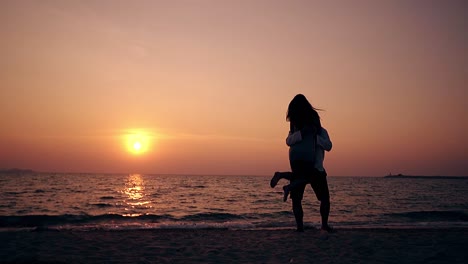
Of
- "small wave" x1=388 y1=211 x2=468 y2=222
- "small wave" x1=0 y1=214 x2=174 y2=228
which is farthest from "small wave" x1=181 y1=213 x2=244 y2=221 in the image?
"small wave" x1=388 y1=211 x2=468 y2=222

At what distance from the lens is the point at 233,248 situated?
6.53 metres

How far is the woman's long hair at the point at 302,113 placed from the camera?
258 inches

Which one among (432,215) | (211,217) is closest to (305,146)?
(211,217)

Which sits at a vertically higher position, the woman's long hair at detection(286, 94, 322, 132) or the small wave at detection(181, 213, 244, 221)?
the woman's long hair at detection(286, 94, 322, 132)

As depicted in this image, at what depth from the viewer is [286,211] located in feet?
64.6

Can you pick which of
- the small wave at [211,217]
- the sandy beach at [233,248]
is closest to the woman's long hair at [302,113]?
the sandy beach at [233,248]

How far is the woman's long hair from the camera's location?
6547mm

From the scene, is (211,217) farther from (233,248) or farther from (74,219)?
(233,248)

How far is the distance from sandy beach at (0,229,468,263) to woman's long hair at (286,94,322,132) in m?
2.25

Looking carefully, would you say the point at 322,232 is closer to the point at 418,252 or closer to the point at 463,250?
the point at 418,252

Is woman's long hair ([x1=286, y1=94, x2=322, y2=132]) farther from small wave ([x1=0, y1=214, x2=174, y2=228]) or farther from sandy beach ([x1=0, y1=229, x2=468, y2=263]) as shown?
small wave ([x1=0, y1=214, x2=174, y2=228])

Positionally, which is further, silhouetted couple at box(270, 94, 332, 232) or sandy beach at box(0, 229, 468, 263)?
silhouetted couple at box(270, 94, 332, 232)

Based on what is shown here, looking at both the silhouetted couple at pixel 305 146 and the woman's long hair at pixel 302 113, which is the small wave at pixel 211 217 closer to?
the silhouetted couple at pixel 305 146

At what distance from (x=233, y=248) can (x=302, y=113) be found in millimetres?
2841
